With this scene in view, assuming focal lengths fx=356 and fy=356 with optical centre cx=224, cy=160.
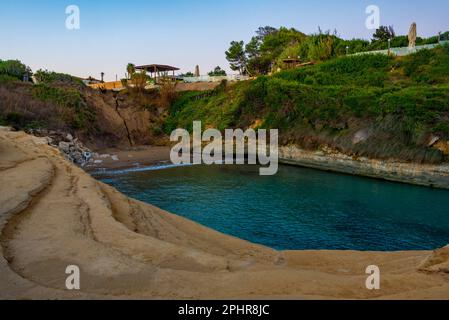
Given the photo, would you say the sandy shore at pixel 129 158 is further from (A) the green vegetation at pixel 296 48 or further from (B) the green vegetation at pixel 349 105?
(A) the green vegetation at pixel 296 48

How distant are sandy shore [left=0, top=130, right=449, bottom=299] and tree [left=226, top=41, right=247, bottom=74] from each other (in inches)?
2137

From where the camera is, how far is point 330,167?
88.2 feet

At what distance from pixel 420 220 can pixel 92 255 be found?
1389 centimetres

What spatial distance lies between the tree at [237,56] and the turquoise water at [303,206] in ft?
130

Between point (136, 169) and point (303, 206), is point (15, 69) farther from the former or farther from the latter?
point (303, 206)

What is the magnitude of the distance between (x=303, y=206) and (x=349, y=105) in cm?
1477

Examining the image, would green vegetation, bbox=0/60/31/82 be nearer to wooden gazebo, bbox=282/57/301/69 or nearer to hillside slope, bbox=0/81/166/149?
hillside slope, bbox=0/81/166/149

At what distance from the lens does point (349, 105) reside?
93.2 ft

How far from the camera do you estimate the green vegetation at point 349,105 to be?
23859 mm

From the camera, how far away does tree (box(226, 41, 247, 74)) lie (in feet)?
199

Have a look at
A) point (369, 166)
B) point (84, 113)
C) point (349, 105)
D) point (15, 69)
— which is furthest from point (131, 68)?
point (369, 166)

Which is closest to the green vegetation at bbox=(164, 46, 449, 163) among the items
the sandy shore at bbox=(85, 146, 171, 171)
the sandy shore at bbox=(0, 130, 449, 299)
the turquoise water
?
the turquoise water
